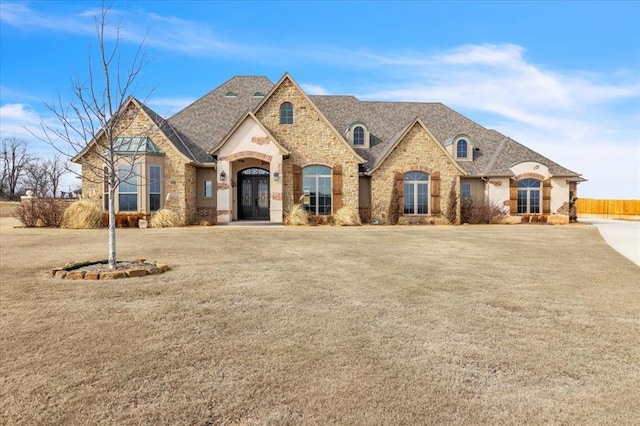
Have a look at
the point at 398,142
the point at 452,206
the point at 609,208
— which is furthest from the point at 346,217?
the point at 609,208

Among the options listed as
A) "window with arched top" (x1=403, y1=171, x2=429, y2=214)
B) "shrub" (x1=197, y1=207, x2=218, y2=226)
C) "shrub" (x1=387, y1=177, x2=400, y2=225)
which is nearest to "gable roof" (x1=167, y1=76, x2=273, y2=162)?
"shrub" (x1=197, y1=207, x2=218, y2=226)

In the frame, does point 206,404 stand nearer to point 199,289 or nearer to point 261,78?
point 199,289

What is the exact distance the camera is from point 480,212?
2503 centimetres

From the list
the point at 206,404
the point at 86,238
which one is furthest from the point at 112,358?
the point at 86,238

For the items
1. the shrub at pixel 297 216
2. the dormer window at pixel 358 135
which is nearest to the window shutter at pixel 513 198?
the dormer window at pixel 358 135

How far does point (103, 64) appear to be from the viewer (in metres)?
10.1

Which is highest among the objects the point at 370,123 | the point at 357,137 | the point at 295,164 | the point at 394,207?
the point at 370,123

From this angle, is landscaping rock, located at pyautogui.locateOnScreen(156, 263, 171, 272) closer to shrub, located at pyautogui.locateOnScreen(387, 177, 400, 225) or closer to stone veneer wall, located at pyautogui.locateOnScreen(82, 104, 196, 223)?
stone veneer wall, located at pyautogui.locateOnScreen(82, 104, 196, 223)

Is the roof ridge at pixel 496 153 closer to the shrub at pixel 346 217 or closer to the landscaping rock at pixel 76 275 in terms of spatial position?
the shrub at pixel 346 217

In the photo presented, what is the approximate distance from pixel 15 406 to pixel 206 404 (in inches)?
62.5

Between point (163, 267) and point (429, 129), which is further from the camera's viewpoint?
point (429, 129)

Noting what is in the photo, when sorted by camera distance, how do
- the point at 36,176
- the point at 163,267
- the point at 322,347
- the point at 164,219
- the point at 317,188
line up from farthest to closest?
1. the point at 36,176
2. the point at 317,188
3. the point at 164,219
4. the point at 163,267
5. the point at 322,347

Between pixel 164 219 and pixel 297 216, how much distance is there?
686cm

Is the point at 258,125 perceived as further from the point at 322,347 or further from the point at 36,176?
the point at 36,176
